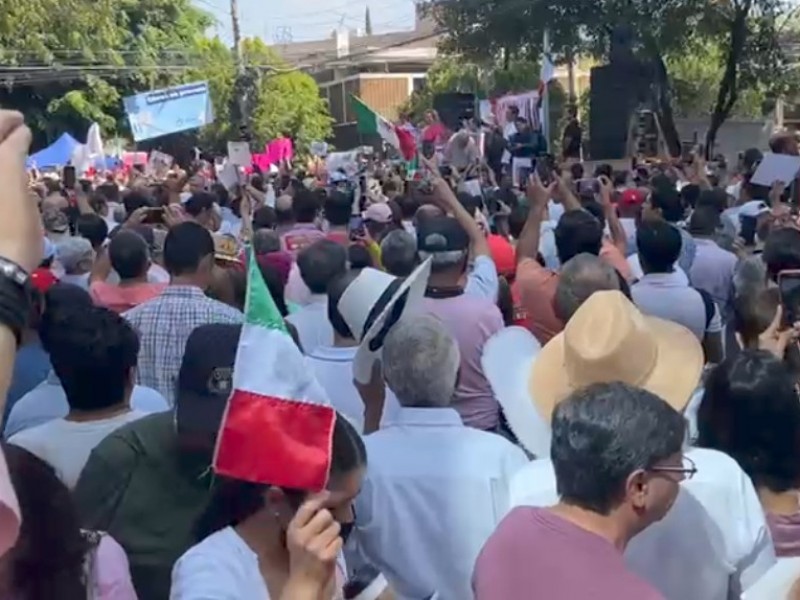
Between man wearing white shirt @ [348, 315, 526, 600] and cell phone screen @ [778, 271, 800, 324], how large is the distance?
156cm

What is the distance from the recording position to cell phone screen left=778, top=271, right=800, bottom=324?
5.03 meters

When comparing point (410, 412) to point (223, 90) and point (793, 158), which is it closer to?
point (793, 158)

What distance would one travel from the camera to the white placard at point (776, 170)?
1008cm

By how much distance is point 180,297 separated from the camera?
545 cm

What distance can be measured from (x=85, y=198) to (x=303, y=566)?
992cm

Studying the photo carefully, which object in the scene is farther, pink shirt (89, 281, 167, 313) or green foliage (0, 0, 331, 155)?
green foliage (0, 0, 331, 155)

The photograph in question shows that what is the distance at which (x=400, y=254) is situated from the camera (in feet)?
21.4

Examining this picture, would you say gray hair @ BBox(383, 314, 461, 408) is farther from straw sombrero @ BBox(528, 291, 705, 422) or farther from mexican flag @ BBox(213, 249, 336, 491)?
mexican flag @ BBox(213, 249, 336, 491)

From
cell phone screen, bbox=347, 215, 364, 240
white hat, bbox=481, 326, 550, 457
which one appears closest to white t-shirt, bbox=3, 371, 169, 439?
white hat, bbox=481, 326, 550, 457

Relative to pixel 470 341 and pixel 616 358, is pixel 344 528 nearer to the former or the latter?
pixel 616 358

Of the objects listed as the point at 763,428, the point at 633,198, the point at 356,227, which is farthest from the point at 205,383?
the point at 633,198

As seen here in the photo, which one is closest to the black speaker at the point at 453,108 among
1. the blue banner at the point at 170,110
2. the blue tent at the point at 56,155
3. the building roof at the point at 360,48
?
the blue banner at the point at 170,110

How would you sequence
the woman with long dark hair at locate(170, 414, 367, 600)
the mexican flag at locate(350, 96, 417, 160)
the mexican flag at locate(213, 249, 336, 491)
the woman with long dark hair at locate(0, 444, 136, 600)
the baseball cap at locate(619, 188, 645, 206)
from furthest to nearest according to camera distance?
the mexican flag at locate(350, 96, 417, 160), the baseball cap at locate(619, 188, 645, 206), the woman with long dark hair at locate(170, 414, 367, 600), the mexican flag at locate(213, 249, 336, 491), the woman with long dark hair at locate(0, 444, 136, 600)

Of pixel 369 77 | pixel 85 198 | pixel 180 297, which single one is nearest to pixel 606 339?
pixel 180 297
